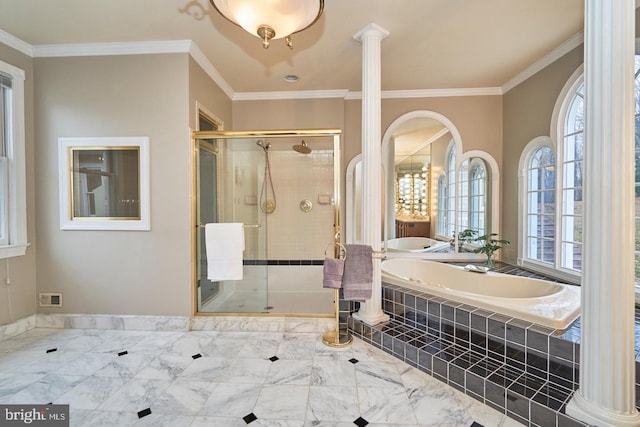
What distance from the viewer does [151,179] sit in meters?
2.58

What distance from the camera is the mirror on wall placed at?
11.4 ft

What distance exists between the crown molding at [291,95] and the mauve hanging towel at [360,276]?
2.21 meters

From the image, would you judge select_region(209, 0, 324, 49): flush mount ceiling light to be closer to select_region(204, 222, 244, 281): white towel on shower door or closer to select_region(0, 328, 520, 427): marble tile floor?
select_region(204, 222, 244, 281): white towel on shower door

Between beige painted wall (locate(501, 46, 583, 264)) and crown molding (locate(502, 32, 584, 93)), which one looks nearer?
crown molding (locate(502, 32, 584, 93))

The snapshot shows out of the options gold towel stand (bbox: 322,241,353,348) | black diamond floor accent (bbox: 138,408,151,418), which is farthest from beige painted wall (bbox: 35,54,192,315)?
gold towel stand (bbox: 322,241,353,348)

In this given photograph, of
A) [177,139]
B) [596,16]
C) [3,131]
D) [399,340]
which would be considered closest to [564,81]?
[596,16]

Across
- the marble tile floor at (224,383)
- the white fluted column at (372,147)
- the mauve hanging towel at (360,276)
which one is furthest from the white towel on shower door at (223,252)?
the white fluted column at (372,147)

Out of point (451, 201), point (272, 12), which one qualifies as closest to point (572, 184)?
point (451, 201)

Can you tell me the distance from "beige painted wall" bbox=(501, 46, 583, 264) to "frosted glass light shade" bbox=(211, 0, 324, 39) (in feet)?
8.88

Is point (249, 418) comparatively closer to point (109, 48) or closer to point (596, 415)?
point (596, 415)

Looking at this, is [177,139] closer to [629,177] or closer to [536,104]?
[629,177]

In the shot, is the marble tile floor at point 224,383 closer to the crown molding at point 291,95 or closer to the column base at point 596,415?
the column base at point 596,415

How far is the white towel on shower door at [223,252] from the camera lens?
103 inches

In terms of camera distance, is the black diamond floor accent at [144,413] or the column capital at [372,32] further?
the column capital at [372,32]
